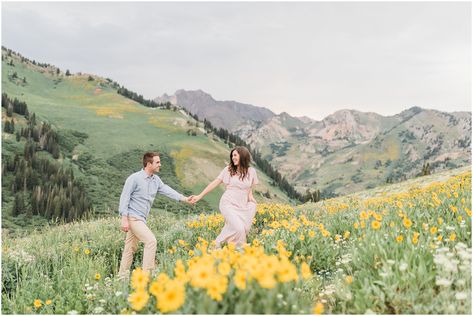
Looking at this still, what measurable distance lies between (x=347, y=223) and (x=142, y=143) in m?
102

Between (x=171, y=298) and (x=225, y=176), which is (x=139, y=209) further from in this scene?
(x=171, y=298)

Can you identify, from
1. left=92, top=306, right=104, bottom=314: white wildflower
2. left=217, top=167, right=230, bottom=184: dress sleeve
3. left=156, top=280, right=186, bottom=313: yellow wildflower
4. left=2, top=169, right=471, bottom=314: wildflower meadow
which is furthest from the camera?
left=217, top=167, right=230, bottom=184: dress sleeve

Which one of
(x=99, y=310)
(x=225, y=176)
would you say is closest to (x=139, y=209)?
(x=225, y=176)

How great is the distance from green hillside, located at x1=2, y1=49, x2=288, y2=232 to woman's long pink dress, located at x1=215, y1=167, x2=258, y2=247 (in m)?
54.3

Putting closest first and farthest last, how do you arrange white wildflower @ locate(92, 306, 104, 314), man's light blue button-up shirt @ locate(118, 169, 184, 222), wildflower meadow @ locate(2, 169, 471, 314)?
wildflower meadow @ locate(2, 169, 471, 314) → white wildflower @ locate(92, 306, 104, 314) → man's light blue button-up shirt @ locate(118, 169, 184, 222)

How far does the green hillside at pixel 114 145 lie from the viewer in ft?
271

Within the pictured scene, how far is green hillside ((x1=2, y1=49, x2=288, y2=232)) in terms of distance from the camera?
271 feet

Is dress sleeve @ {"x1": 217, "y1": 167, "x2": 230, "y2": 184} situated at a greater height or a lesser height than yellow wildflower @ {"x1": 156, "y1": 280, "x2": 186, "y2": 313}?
greater

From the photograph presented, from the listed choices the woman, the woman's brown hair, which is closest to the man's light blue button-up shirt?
the woman

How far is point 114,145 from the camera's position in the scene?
10169 cm

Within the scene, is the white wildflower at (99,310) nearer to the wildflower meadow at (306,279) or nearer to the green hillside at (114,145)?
the wildflower meadow at (306,279)

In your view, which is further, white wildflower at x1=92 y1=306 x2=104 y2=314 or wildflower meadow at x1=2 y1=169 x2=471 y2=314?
white wildflower at x1=92 y1=306 x2=104 y2=314

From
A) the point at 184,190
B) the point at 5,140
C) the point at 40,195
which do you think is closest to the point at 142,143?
the point at 184,190

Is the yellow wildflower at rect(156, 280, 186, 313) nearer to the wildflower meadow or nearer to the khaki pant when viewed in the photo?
the wildflower meadow
